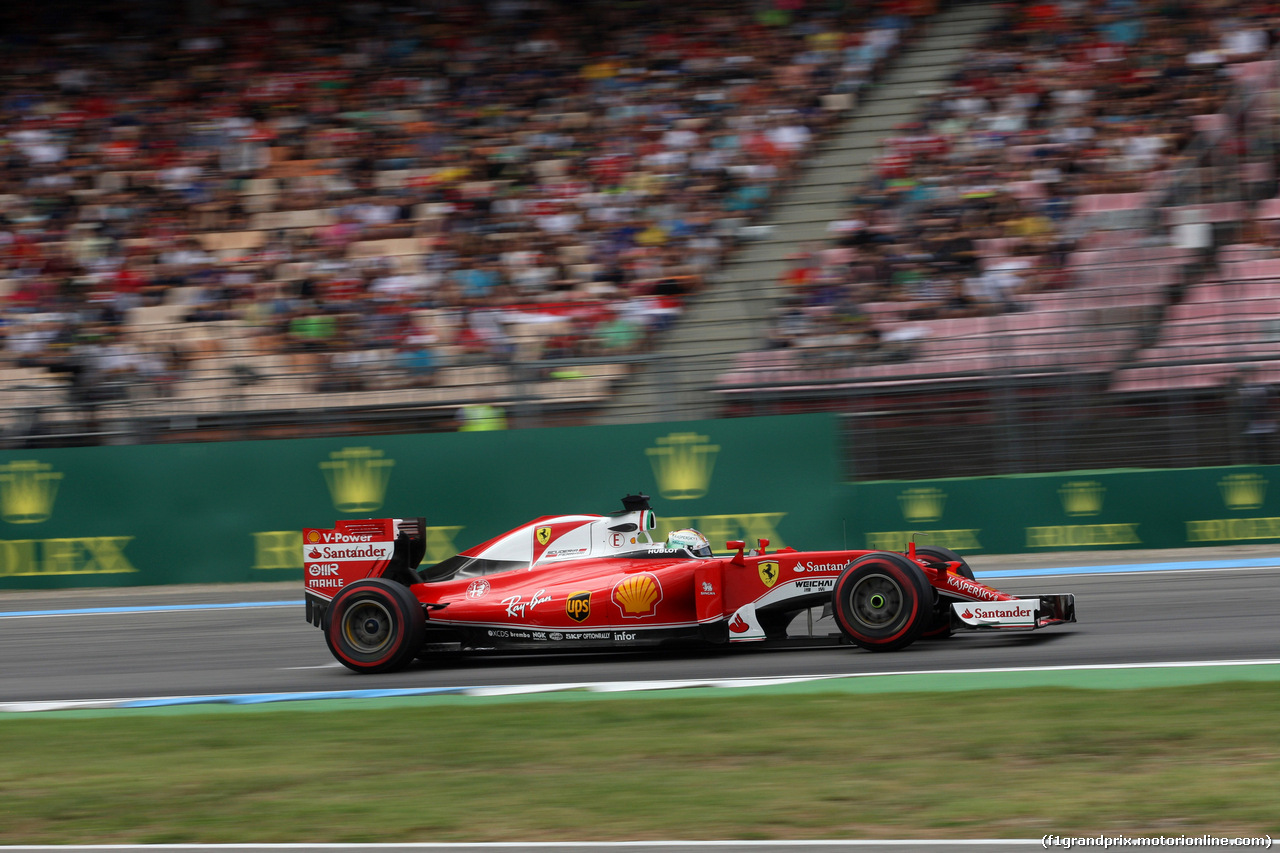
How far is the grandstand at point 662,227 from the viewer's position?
14.6 meters

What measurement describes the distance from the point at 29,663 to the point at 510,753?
6291 mm

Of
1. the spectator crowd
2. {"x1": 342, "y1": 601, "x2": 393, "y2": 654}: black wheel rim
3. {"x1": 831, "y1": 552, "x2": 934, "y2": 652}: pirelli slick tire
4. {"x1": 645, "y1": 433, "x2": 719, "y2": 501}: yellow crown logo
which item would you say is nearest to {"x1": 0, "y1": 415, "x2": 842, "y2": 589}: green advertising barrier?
{"x1": 645, "y1": 433, "x2": 719, "y2": 501}: yellow crown logo

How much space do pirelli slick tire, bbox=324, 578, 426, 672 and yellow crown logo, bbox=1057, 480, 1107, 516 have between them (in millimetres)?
7525

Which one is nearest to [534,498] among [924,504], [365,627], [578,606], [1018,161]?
[924,504]

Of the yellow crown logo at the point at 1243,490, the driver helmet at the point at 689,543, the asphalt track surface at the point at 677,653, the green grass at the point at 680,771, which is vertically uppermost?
the yellow crown logo at the point at 1243,490

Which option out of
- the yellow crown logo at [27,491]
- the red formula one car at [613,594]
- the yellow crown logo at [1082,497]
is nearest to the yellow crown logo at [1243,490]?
the yellow crown logo at [1082,497]

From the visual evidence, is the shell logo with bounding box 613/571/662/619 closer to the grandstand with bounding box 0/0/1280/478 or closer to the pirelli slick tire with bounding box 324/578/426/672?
the pirelli slick tire with bounding box 324/578/426/672

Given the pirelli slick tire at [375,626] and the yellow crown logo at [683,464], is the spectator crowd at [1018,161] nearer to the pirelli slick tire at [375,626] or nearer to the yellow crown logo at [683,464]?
the yellow crown logo at [683,464]

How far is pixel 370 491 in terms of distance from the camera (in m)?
15.8

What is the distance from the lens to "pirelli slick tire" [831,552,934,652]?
27.7 feet

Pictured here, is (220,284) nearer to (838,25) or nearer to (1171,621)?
(838,25)

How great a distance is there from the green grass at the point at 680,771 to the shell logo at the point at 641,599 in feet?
3.81

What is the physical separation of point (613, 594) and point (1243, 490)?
7784mm

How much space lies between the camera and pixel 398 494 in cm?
1569
